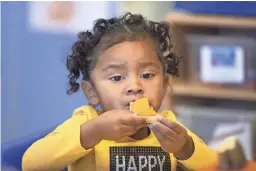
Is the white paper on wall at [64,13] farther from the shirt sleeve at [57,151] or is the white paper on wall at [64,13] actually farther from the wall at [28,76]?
the shirt sleeve at [57,151]

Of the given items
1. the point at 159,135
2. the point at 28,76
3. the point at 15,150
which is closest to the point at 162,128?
the point at 159,135

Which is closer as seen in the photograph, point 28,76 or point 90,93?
point 90,93

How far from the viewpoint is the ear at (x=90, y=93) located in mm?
508

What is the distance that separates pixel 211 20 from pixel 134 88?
1.84ft

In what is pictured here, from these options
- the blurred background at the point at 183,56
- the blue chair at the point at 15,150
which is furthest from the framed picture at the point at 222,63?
the blue chair at the point at 15,150

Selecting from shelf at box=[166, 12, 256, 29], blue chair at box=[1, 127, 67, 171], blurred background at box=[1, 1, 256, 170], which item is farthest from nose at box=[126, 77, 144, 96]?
shelf at box=[166, 12, 256, 29]

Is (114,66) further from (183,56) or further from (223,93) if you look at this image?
(223,93)

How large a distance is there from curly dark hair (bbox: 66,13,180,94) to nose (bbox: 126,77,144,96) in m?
0.04

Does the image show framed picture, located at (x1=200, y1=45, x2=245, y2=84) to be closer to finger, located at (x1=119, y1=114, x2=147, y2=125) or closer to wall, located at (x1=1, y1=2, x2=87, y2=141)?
wall, located at (x1=1, y1=2, x2=87, y2=141)

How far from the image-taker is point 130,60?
480 mm

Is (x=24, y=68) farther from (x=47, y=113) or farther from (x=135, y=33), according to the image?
(x=135, y=33)

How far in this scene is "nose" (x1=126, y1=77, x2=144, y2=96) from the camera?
1.54 feet

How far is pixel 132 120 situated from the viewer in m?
0.45

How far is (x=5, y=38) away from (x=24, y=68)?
10 centimetres
